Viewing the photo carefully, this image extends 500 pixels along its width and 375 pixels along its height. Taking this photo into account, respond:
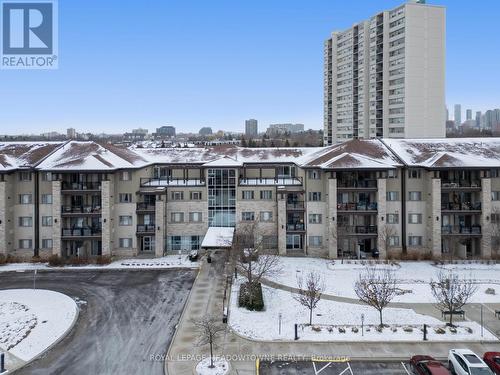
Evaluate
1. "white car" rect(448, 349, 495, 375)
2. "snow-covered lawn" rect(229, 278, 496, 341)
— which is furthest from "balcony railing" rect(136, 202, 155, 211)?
"white car" rect(448, 349, 495, 375)

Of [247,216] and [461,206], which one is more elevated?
[461,206]

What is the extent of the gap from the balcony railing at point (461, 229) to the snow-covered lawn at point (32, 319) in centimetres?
3681

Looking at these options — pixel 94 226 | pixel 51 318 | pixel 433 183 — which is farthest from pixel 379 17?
pixel 51 318

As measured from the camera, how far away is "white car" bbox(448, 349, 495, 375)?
865 inches

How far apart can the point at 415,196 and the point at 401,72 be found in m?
52.6

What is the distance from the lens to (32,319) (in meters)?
31.4

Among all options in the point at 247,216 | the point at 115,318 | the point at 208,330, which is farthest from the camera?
the point at 247,216

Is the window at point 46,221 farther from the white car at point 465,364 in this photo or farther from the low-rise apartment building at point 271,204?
the white car at point 465,364

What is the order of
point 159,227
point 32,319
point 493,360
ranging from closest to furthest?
point 493,360
point 32,319
point 159,227

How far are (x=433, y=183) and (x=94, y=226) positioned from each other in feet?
118

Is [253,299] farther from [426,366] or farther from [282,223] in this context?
[282,223]

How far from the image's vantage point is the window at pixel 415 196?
5028 cm

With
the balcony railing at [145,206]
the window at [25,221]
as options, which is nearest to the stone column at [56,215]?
the window at [25,221]

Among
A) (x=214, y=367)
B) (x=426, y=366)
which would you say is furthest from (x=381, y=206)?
(x=214, y=367)
